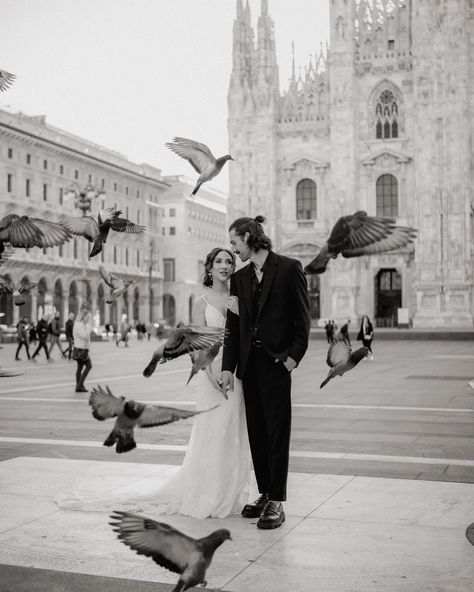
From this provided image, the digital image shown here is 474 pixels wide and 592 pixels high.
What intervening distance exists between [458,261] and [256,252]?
3598cm

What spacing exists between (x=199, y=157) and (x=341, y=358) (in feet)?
3.61

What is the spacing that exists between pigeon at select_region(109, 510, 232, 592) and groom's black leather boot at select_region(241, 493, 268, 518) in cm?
200

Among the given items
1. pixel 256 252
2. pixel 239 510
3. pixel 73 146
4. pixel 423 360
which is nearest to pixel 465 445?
pixel 239 510

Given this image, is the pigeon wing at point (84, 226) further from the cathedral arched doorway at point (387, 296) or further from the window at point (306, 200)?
the window at point (306, 200)

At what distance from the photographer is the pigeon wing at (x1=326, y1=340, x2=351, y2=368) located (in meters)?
3.37

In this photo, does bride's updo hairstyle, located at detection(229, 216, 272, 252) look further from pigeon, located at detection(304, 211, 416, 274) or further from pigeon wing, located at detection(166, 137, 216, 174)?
pigeon, located at detection(304, 211, 416, 274)

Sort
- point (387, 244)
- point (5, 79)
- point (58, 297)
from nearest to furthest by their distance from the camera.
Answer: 1. point (387, 244)
2. point (5, 79)
3. point (58, 297)

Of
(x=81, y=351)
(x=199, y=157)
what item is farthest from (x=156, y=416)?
(x=81, y=351)

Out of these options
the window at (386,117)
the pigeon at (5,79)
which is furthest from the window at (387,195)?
the pigeon at (5,79)

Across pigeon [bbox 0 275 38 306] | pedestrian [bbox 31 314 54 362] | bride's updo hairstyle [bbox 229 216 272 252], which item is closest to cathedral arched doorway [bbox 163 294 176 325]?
pedestrian [bbox 31 314 54 362]

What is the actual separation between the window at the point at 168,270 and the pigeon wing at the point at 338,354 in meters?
73.9

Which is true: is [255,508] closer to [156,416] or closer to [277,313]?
[277,313]

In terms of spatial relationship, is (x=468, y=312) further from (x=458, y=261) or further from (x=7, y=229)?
(x=7, y=229)

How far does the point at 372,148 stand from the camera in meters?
41.5
